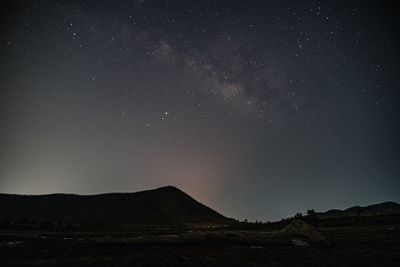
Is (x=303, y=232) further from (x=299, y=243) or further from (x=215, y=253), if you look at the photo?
(x=215, y=253)

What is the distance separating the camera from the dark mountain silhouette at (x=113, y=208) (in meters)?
119

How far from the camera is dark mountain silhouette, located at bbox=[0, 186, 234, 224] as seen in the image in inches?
4695

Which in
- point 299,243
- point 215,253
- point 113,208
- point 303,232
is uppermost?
point 113,208

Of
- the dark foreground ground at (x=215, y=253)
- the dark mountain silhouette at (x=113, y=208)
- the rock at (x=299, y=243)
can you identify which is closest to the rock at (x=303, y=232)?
the dark foreground ground at (x=215, y=253)

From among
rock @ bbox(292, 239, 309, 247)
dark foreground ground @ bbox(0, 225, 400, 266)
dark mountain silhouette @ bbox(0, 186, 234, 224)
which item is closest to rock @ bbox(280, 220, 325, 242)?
dark foreground ground @ bbox(0, 225, 400, 266)

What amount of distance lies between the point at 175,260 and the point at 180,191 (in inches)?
6106

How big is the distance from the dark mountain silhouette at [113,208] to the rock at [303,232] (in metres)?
94.5

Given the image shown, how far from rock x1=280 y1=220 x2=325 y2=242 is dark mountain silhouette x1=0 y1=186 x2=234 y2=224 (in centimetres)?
9450

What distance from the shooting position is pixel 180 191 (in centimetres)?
16912

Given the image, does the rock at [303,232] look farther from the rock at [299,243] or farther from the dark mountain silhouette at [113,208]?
the dark mountain silhouette at [113,208]

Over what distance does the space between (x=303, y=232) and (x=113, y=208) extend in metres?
123

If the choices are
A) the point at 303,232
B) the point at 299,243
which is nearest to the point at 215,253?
the point at 299,243

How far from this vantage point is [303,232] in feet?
73.0

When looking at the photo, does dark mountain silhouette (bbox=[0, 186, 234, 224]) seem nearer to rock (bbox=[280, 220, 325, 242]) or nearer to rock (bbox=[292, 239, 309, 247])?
rock (bbox=[280, 220, 325, 242])
